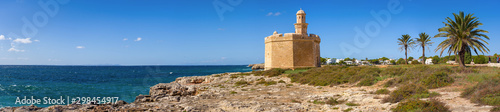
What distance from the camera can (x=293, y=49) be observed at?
90.6ft

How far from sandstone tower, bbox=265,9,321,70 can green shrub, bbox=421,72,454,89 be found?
656 inches

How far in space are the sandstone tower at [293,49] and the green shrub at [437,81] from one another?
16665 mm

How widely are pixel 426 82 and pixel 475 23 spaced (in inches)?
381

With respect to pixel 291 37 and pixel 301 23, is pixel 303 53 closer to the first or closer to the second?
pixel 291 37

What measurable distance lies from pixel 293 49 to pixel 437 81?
17249 millimetres

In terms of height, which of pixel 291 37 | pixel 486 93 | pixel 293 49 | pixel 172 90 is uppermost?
pixel 291 37

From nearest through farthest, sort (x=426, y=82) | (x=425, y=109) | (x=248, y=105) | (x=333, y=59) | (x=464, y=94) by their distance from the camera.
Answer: (x=425, y=109) → (x=464, y=94) → (x=248, y=105) → (x=426, y=82) → (x=333, y=59)

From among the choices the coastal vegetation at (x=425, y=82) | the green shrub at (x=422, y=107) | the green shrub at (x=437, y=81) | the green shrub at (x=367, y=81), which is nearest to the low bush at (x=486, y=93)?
the coastal vegetation at (x=425, y=82)

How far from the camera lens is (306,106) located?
8.95 meters

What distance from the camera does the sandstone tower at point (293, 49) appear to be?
90.9ft

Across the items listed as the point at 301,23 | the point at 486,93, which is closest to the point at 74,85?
the point at 301,23

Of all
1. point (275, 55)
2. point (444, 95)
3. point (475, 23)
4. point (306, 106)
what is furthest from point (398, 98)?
point (275, 55)

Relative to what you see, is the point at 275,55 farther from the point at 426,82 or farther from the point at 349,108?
the point at 349,108

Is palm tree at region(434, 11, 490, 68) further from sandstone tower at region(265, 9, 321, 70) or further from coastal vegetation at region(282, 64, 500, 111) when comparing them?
sandstone tower at region(265, 9, 321, 70)
